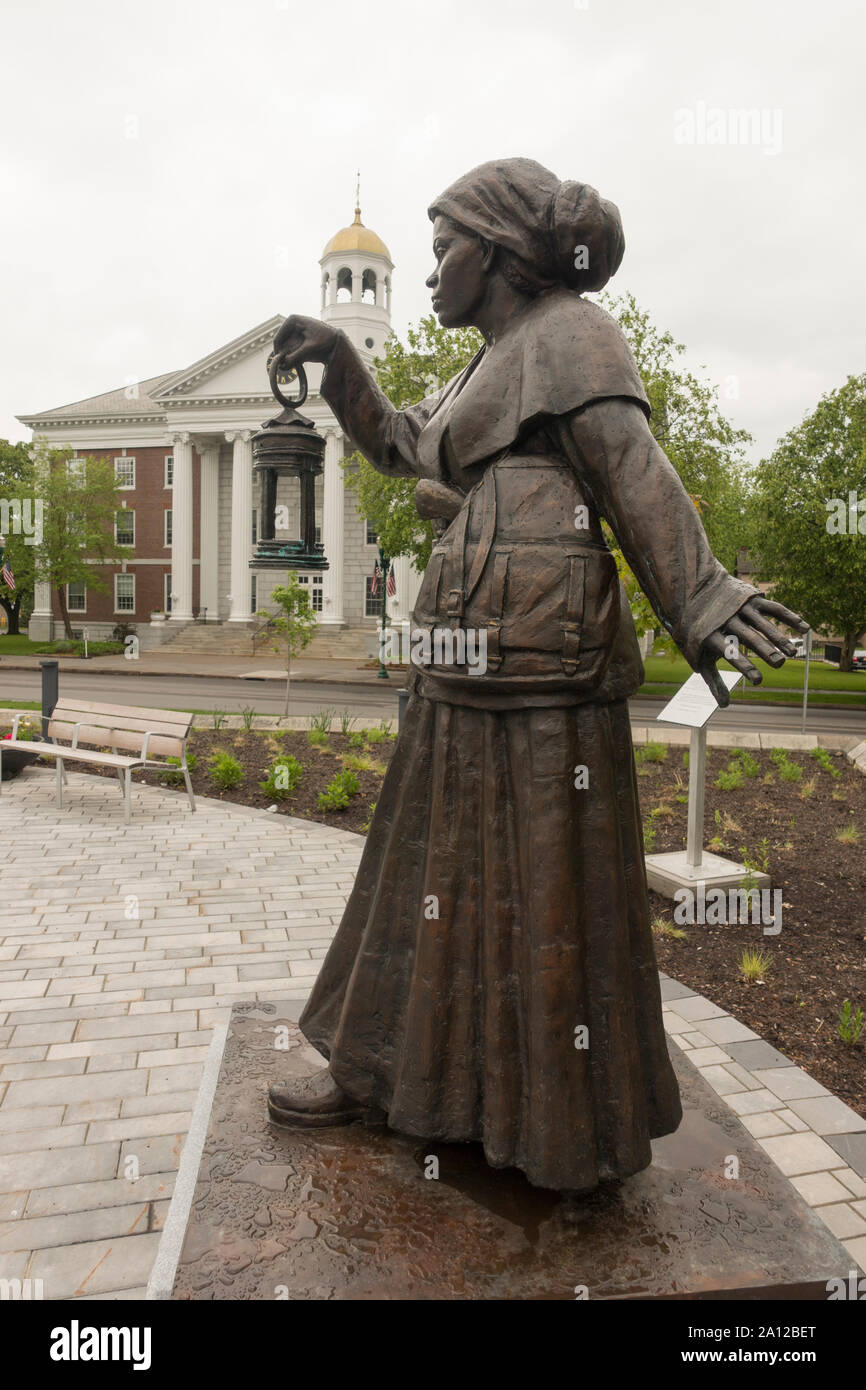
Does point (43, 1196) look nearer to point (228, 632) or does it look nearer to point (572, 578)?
point (572, 578)

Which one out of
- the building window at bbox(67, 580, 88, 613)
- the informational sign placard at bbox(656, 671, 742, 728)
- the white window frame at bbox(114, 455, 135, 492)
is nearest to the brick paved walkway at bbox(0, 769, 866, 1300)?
the informational sign placard at bbox(656, 671, 742, 728)

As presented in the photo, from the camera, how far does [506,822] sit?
7.57ft

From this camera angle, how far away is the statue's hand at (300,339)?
2.76 metres

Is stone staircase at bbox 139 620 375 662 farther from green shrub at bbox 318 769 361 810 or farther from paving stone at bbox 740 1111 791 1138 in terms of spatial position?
paving stone at bbox 740 1111 791 1138

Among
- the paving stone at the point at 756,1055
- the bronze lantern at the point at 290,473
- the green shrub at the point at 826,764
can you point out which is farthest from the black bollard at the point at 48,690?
the green shrub at the point at 826,764

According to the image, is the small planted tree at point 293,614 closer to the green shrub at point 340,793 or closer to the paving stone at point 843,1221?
the green shrub at point 340,793

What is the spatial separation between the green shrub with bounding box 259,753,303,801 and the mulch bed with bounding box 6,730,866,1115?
115 mm

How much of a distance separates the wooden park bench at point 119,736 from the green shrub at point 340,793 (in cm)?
139

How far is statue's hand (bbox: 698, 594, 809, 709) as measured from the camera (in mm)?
1832

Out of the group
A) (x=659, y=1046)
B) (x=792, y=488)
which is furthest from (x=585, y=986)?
(x=792, y=488)

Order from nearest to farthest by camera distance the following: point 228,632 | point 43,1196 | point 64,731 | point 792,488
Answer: point 43,1196
point 64,731
point 792,488
point 228,632

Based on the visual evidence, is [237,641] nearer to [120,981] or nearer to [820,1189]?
[120,981]

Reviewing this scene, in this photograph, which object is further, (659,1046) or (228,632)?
(228,632)
